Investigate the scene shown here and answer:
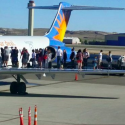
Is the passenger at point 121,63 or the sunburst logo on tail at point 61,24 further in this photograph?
the passenger at point 121,63

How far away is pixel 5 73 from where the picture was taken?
74.5ft

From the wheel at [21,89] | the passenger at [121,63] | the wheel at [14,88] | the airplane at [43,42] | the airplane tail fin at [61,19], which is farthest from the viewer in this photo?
the passenger at [121,63]

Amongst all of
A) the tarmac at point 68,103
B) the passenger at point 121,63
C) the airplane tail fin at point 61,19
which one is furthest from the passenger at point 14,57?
the passenger at point 121,63

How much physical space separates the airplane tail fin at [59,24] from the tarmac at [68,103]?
8573 millimetres

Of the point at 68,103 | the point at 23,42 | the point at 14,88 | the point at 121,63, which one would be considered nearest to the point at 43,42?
the point at 23,42

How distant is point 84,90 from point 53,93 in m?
2.53

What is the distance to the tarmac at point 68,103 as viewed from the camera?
1563 centimetres

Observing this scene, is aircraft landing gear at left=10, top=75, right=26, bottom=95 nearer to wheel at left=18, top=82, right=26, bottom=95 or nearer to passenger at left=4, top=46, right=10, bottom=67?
wheel at left=18, top=82, right=26, bottom=95

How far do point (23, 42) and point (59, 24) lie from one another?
21.8 feet

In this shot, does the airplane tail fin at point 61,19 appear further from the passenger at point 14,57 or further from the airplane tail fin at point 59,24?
the passenger at point 14,57

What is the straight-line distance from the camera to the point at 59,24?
118 feet

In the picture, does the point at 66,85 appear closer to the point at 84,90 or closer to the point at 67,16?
the point at 84,90

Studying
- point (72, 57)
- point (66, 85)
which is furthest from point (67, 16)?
point (66, 85)

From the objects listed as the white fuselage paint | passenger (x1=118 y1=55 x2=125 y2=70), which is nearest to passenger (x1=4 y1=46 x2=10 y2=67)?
the white fuselage paint
